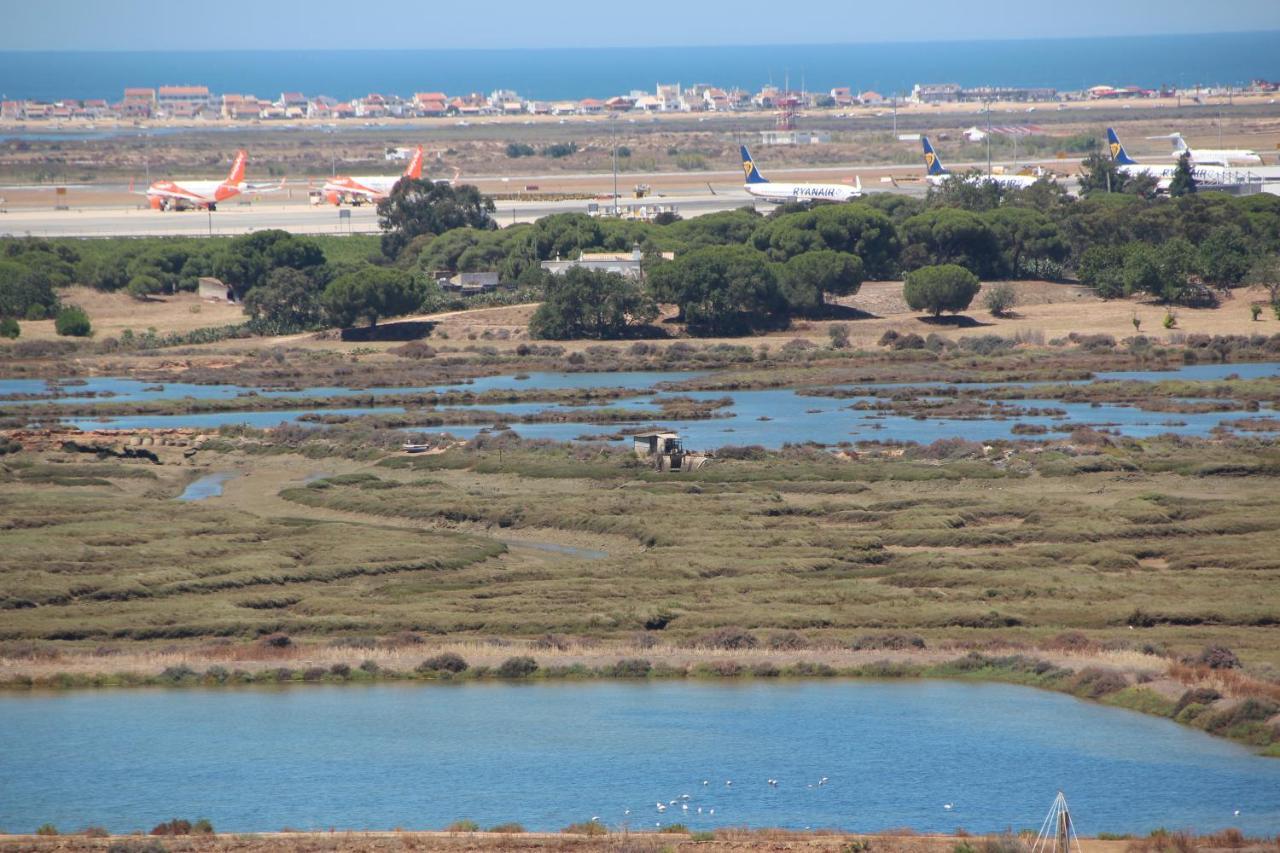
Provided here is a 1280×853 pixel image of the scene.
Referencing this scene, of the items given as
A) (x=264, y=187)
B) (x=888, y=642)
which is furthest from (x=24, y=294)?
(x=888, y=642)

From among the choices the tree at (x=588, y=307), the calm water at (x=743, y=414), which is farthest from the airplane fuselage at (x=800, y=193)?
the calm water at (x=743, y=414)

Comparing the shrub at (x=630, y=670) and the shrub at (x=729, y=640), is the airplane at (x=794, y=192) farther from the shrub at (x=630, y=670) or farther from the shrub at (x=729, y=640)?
the shrub at (x=630, y=670)

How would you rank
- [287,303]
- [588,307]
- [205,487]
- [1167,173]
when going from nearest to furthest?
1. [205,487]
2. [588,307]
3. [287,303]
4. [1167,173]

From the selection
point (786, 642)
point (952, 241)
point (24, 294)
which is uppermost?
point (952, 241)

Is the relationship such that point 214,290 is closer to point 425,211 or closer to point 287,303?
point 287,303

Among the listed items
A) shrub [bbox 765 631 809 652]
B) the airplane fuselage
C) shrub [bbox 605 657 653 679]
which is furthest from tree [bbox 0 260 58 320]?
shrub [bbox 765 631 809 652]
